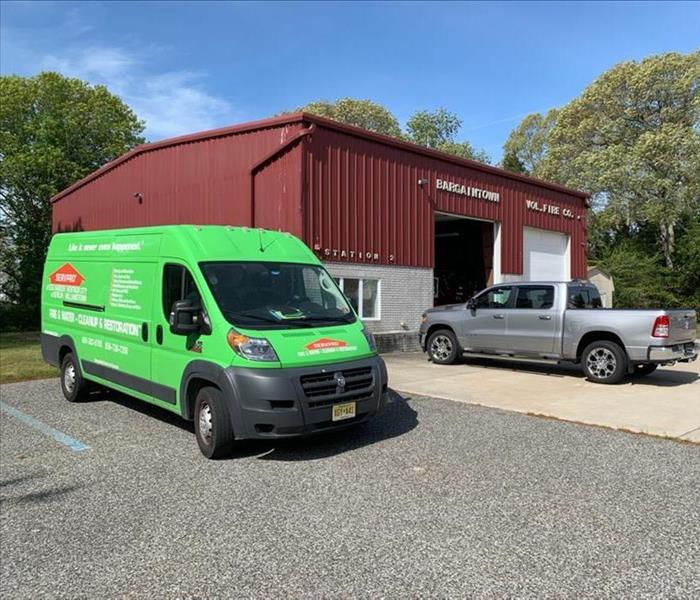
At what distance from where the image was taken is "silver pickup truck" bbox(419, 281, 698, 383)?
10.2 metres

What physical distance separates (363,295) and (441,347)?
3.93m

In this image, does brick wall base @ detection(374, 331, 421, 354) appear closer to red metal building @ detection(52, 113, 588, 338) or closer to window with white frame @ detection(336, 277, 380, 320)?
red metal building @ detection(52, 113, 588, 338)

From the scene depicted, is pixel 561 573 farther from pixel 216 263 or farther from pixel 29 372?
pixel 29 372

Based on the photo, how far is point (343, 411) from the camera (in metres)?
6.03

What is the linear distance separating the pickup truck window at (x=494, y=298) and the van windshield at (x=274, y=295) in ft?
19.8

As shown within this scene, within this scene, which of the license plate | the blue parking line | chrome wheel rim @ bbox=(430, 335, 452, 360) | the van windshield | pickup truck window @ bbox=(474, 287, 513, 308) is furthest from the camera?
chrome wheel rim @ bbox=(430, 335, 452, 360)

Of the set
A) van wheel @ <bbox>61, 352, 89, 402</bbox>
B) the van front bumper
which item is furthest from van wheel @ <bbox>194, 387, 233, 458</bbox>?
van wheel @ <bbox>61, 352, 89, 402</bbox>

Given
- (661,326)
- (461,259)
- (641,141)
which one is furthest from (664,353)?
(641,141)

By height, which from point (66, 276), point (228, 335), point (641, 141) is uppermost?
point (641, 141)

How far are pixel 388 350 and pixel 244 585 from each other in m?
13.1

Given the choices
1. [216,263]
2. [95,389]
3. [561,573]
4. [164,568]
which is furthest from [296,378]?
[95,389]

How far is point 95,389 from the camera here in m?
8.91

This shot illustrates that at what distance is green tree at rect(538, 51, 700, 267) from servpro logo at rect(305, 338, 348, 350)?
31.6 metres

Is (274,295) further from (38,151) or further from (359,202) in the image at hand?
(38,151)
